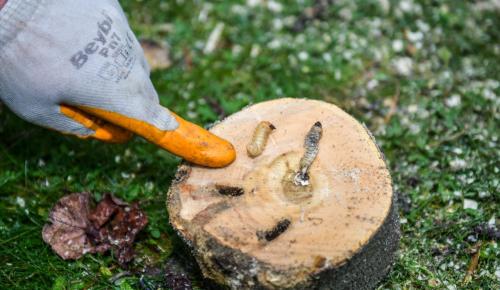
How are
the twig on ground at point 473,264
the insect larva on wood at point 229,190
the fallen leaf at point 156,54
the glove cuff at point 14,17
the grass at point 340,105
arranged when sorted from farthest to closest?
the fallen leaf at point 156,54
the grass at point 340,105
the twig on ground at point 473,264
the insect larva on wood at point 229,190
the glove cuff at point 14,17

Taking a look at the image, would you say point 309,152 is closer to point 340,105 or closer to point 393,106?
point 340,105

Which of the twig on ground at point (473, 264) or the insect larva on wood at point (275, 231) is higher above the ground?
the insect larva on wood at point (275, 231)

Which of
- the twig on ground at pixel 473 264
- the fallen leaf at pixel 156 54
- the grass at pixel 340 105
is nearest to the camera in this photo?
the twig on ground at pixel 473 264

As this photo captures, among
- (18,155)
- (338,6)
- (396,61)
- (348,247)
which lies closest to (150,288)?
(348,247)

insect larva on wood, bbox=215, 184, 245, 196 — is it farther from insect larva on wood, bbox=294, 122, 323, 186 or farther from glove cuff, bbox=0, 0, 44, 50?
glove cuff, bbox=0, 0, 44, 50

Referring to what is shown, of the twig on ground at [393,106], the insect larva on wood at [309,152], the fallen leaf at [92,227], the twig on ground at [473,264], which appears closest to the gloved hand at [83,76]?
the insect larva on wood at [309,152]

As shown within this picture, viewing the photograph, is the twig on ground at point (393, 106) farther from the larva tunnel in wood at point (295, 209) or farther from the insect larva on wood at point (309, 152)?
the insect larva on wood at point (309, 152)

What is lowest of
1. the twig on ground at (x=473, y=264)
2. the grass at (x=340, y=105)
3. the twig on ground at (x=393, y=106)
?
the twig on ground at (x=393, y=106)

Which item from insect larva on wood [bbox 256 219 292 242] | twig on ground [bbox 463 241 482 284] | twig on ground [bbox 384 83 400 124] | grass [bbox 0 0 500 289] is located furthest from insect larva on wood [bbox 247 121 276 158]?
twig on ground [bbox 384 83 400 124]

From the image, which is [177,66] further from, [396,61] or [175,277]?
[175,277]
